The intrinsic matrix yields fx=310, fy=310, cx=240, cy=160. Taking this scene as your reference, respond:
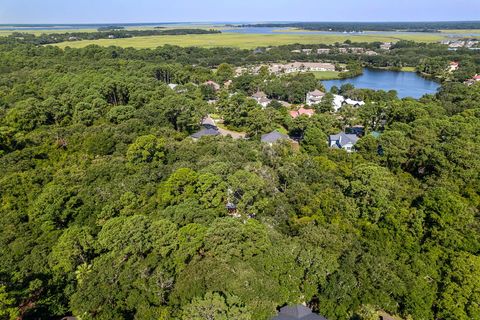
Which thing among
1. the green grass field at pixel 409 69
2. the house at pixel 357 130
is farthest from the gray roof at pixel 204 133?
the green grass field at pixel 409 69

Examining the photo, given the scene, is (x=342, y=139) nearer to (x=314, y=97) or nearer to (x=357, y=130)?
(x=357, y=130)

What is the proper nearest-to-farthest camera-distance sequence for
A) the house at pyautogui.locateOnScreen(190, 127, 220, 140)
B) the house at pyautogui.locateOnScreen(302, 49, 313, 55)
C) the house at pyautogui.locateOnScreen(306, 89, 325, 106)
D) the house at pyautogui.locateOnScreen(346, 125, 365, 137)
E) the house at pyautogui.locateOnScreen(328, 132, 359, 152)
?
1. the house at pyautogui.locateOnScreen(328, 132, 359, 152)
2. the house at pyautogui.locateOnScreen(190, 127, 220, 140)
3. the house at pyautogui.locateOnScreen(346, 125, 365, 137)
4. the house at pyautogui.locateOnScreen(306, 89, 325, 106)
5. the house at pyautogui.locateOnScreen(302, 49, 313, 55)

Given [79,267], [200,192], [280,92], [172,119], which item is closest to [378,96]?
[280,92]

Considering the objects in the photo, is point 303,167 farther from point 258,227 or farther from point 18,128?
point 18,128

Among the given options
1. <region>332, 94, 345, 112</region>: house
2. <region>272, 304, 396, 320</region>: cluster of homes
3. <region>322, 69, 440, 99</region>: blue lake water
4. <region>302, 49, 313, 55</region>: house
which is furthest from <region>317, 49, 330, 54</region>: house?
<region>272, 304, 396, 320</region>: cluster of homes

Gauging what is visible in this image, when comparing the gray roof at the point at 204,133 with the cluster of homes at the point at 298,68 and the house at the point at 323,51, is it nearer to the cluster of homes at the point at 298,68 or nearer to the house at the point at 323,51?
the cluster of homes at the point at 298,68

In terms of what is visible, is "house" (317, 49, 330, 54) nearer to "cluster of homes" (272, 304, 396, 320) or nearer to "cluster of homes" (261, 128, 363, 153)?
"cluster of homes" (261, 128, 363, 153)

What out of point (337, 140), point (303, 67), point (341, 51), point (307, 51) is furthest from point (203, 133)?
point (341, 51)
